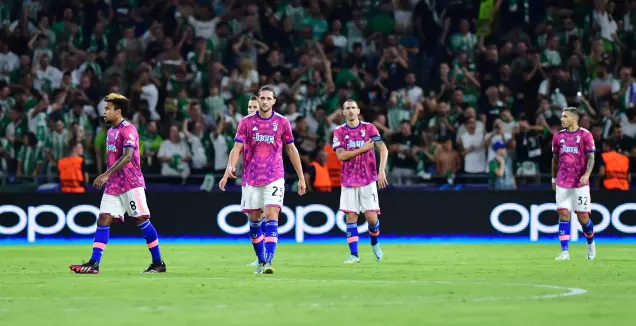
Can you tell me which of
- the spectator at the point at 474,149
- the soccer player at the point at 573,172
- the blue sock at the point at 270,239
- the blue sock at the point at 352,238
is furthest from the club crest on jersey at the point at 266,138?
the spectator at the point at 474,149

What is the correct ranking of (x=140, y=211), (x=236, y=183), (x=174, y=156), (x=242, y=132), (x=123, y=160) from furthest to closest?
1. (x=236, y=183)
2. (x=174, y=156)
3. (x=242, y=132)
4. (x=140, y=211)
5. (x=123, y=160)

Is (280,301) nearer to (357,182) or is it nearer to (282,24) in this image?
(357,182)

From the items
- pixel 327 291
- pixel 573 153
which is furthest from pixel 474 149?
pixel 327 291

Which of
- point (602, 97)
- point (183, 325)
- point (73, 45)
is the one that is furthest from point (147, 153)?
point (183, 325)

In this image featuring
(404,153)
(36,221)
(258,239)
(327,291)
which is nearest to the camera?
(327,291)

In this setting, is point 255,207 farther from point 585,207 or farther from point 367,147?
point 585,207

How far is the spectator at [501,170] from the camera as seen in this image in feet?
82.9

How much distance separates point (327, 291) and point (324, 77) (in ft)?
52.1

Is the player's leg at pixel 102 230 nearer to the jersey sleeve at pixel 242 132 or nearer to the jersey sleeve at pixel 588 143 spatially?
the jersey sleeve at pixel 242 132

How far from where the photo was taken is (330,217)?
82.6 feet

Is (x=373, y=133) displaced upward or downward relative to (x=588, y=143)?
upward

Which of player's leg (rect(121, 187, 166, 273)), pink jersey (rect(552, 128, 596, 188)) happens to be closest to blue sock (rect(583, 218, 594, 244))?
pink jersey (rect(552, 128, 596, 188))

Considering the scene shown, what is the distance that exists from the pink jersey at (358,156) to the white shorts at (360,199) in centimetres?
9

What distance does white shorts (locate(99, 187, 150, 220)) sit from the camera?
14906 mm
